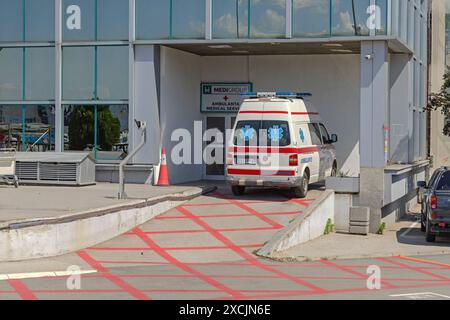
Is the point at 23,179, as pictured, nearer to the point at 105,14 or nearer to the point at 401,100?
the point at 105,14

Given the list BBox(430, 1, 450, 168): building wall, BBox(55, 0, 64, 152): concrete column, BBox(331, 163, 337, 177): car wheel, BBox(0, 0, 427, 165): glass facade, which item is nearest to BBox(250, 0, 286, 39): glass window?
BBox(0, 0, 427, 165): glass facade

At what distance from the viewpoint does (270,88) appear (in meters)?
25.2

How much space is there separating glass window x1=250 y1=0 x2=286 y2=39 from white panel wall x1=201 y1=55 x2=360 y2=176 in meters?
3.74

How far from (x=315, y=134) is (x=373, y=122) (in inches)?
61.5

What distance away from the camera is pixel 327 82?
981 inches

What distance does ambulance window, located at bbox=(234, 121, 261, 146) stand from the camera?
1934cm

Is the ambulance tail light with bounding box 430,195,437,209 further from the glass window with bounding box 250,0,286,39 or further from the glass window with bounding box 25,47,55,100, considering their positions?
the glass window with bounding box 25,47,55,100

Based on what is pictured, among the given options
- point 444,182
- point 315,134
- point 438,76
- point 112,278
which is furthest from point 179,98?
point 438,76

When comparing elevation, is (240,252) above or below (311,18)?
below

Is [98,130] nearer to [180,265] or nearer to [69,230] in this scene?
Answer: [69,230]

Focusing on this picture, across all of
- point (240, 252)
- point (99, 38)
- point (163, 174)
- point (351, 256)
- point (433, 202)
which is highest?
point (99, 38)
